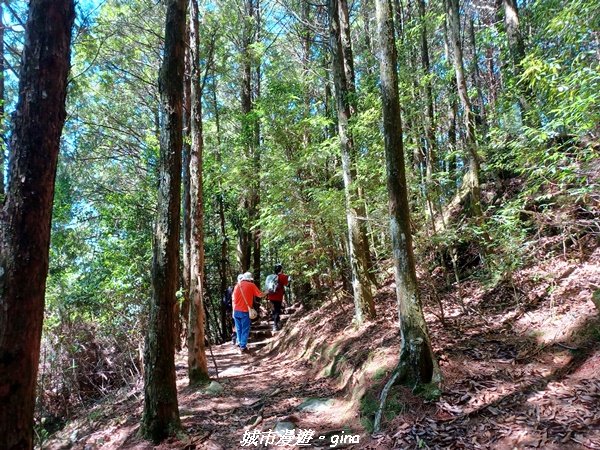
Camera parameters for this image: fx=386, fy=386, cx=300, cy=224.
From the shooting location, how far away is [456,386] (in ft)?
14.6

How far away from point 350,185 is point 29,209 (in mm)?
5580

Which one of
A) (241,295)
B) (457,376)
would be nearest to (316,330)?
(241,295)

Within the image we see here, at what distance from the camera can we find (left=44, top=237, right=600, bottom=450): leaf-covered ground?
11.9 feet

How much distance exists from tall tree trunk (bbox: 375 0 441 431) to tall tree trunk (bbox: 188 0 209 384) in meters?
4.28

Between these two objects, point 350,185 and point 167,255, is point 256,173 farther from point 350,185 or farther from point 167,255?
point 167,255

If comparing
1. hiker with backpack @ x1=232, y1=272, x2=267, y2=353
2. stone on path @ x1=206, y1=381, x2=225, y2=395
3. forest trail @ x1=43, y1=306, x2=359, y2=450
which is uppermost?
hiker with backpack @ x1=232, y1=272, x2=267, y2=353

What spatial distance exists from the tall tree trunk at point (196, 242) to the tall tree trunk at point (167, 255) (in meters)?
2.28

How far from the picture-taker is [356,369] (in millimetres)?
6203

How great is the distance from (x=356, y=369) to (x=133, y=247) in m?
9.43

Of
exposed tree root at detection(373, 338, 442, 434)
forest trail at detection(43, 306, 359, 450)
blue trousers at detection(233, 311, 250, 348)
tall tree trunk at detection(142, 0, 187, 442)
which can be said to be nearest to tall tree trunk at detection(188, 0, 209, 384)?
forest trail at detection(43, 306, 359, 450)

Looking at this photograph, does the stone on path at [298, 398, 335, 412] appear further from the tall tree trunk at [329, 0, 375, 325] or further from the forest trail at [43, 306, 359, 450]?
the tall tree trunk at [329, 0, 375, 325]

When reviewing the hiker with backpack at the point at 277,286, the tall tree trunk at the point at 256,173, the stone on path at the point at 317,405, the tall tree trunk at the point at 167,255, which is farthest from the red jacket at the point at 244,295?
the tall tree trunk at the point at 167,255

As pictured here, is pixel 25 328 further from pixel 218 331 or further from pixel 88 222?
pixel 218 331

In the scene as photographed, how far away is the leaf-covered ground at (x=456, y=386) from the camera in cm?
362
